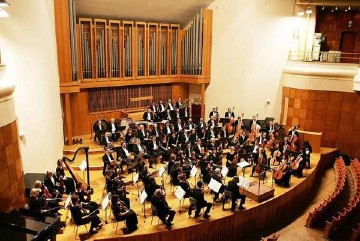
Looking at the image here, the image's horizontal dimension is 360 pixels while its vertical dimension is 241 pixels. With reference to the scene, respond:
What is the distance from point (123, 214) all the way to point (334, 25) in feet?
41.3

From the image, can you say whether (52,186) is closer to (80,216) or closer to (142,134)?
(80,216)

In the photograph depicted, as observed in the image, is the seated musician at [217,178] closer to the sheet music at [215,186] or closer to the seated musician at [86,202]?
the sheet music at [215,186]

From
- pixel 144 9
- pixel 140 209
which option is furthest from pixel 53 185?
pixel 144 9

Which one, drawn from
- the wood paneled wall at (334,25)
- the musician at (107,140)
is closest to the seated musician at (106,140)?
the musician at (107,140)

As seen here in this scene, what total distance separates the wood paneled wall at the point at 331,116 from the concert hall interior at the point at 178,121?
0.12 ft

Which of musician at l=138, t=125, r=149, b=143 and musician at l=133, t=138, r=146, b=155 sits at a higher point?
musician at l=138, t=125, r=149, b=143

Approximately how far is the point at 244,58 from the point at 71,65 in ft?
22.4

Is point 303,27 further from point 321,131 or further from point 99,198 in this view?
point 99,198

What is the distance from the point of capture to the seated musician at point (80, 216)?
5.39m

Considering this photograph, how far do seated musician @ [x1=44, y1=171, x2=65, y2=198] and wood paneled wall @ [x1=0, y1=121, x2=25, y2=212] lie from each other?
2.66ft

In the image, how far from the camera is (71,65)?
31.3 feet

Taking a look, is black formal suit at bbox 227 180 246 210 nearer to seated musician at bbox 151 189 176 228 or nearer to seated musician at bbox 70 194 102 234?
seated musician at bbox 151 189 176 228

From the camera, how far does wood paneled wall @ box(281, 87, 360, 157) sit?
447 inches

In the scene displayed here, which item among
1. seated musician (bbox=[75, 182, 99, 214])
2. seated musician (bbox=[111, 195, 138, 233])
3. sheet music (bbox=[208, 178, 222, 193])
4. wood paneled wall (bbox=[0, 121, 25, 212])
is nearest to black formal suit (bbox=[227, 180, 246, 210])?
sheet music (bbox=[208, 178, 222, 193])
